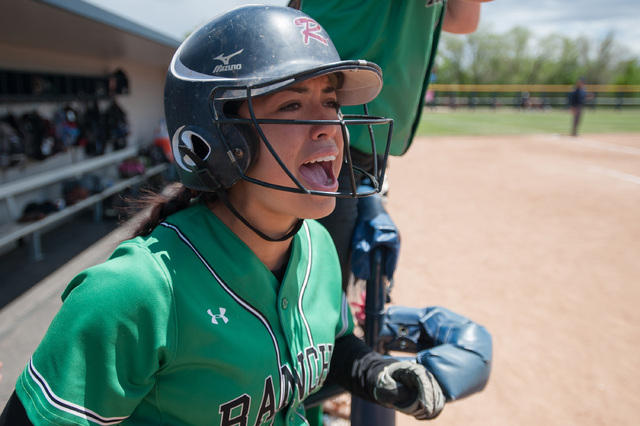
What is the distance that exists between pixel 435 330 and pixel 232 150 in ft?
4.20

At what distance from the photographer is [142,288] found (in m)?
0.99

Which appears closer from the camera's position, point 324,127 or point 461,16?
point 324,127

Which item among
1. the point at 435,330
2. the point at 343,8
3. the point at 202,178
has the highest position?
the point at 343,8

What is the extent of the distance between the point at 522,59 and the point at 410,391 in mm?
59352

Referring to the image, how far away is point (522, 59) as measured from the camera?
Answer: 52938 millimetres

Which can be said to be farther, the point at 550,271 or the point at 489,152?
the point at 489,152

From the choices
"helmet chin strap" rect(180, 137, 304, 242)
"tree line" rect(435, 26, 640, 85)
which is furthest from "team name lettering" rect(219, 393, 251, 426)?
"tree line" rect(435, 26, 640, 85)

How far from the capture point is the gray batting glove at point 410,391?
1438mm

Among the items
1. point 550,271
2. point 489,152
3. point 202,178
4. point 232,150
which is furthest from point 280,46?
point 489,152

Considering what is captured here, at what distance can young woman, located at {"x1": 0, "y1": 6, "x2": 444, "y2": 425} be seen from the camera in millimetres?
943

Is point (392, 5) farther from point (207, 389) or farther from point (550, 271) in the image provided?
point (550, 271)

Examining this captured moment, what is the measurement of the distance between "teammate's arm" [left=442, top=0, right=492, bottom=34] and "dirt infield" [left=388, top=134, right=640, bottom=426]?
2.20 m

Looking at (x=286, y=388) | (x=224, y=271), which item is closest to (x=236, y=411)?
(x=286, y=388)

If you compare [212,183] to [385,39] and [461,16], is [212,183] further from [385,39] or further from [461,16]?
[461,16]
